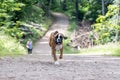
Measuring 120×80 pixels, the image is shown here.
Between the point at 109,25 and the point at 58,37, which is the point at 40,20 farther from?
the point at 58,37

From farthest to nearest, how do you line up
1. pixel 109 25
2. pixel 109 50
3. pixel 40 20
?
pixel 40 20 < pixel 109 25 < pixel 109 50

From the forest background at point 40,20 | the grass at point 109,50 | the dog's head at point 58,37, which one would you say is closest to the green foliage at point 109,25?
the forest background at point 40,20

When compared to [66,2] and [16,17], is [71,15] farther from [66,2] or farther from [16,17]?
[16,17]

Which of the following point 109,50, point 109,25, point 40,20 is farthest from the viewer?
point 40,20

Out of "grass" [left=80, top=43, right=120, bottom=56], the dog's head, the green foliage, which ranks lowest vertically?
"grass" [left=80, top=43, right=120, bottom=56]

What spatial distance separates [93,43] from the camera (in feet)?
146

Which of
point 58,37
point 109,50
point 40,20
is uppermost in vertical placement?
point 58,37

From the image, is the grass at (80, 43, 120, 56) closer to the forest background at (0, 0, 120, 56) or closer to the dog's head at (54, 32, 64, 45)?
the forest background at (0, 0, 120, 56)

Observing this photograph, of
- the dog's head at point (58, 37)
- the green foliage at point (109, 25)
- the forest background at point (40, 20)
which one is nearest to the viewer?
the dog's head at point (58, 37)

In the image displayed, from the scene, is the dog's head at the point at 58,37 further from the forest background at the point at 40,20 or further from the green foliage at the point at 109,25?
the green foliage at the point at 109,25

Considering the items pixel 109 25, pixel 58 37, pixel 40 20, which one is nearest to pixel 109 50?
pixel 109 25

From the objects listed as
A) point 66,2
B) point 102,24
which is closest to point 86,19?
point 66,2

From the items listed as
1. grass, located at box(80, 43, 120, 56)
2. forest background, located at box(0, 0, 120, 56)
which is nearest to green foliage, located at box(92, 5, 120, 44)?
forest background, located at box(0, 0, 120, 56)

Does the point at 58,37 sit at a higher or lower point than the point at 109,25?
higher
